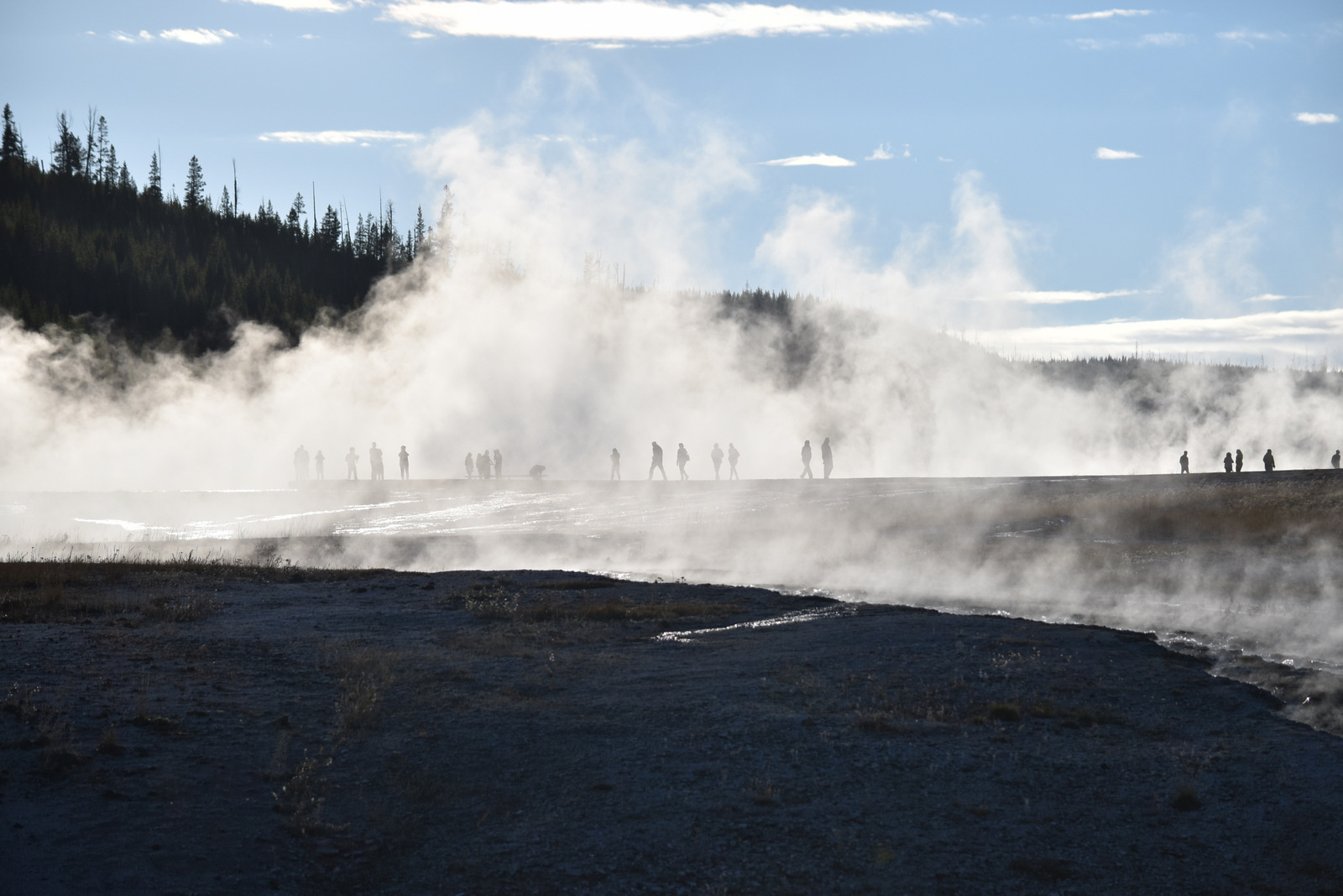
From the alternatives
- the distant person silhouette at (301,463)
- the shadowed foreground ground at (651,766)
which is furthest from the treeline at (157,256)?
the shadowed foreground ground at (651,766)

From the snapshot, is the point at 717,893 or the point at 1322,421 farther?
the point at 1322,421

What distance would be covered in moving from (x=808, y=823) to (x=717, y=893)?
4.10ft

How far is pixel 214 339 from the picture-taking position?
3583 inches

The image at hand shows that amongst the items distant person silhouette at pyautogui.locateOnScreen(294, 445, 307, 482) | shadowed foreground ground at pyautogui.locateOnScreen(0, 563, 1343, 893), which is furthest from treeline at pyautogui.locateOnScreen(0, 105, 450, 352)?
shadowed foreground ground at pyautogui.locateOnScreen(0, 563, 1343, 893)

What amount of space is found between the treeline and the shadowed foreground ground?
7492 centimetres

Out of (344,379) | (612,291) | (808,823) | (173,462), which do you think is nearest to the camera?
(808,823)

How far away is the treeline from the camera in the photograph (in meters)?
93.1

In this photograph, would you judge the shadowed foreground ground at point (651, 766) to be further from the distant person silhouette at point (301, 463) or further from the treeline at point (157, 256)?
the treeline at point (157, 256)

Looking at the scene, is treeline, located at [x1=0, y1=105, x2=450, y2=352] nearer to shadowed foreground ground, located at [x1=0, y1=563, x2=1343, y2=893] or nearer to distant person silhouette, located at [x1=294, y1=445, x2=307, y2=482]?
distant person silhouette, located at [x1=294, y1=445, x2=307, y2=482]

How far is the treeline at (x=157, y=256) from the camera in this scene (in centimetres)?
9306

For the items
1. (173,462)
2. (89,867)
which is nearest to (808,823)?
(89,867)

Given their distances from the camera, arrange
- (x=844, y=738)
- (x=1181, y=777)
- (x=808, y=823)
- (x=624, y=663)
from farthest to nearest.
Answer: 1. (x=624, y=663)
2. (x=844, y=738)
3. (x=1181, y=777)
4. (x=808, y=823)

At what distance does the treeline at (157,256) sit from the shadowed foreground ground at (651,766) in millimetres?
74916

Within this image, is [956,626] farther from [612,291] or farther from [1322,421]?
[612,291]
